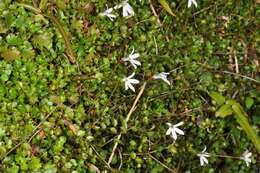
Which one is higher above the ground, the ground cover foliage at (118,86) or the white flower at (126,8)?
the white flower at (126,8)

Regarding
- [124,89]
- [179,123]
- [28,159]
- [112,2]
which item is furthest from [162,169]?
[112,2]

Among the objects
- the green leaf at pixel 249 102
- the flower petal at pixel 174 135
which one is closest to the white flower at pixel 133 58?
the flower petal at pixel 174 135

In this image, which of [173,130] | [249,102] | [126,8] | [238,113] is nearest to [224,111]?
[238,113]

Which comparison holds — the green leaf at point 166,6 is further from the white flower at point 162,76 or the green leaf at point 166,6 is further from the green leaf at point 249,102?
the green leaf at point 249,102

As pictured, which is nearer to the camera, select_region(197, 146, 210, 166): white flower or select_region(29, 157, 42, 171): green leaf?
select_region(29, 157, 42, 171): green leaf

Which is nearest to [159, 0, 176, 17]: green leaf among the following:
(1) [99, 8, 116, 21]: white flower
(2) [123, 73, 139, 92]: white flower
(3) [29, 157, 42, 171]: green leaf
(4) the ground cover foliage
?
(4) the ground cover foliage

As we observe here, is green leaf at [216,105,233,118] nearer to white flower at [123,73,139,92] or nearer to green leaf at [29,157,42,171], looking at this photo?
white flower at [123,73,139,92]
